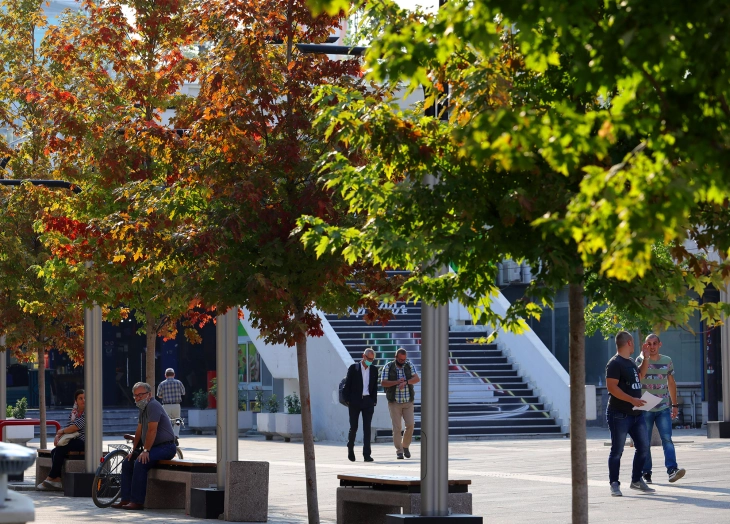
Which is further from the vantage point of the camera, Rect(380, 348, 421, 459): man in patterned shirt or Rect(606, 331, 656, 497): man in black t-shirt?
Rect(380, 348, 421, 459): man in patterned shirt

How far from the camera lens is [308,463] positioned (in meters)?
11.6

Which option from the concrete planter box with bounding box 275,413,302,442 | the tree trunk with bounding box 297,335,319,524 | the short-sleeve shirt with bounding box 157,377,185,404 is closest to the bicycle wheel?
the tree trunk with bounding box 297,335,319,524

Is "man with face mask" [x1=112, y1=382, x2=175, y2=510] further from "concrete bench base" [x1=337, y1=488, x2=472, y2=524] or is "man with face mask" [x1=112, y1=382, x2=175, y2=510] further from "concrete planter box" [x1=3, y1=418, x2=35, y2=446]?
"concrete planter box" [x1=3, y1=418, x2=35, y2=446]

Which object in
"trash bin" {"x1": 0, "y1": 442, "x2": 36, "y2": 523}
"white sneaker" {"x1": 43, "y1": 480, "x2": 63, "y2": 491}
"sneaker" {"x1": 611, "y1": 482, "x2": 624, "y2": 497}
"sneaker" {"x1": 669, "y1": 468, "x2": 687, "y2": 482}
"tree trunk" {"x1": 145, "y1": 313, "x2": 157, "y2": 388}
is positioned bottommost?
"white sneaker" {"x1": 43, "y1": 480, "x2": 63, "y2": 491}

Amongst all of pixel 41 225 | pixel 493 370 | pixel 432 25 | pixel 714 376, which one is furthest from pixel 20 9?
pixel 432 25

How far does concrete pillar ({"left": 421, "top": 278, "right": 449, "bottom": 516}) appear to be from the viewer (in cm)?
919

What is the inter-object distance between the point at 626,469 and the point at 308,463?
698 cm

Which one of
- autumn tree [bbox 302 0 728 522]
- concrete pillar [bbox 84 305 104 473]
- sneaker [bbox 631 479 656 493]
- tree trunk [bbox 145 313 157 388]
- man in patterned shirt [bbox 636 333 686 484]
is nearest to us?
autumn tree [bbox 302 0 728 522]

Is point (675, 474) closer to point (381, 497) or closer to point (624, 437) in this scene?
point (624, 437)

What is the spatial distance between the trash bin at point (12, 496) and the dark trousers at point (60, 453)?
35.1 feet

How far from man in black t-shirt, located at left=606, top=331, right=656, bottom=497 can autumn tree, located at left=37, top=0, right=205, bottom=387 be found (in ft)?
16.9

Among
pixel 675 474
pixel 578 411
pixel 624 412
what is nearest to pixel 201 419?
pixel 675 474

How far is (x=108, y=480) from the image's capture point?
1496 cm

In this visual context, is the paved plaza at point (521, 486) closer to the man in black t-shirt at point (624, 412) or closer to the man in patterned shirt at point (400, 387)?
the man in black t-shirt at point (624, 412)
